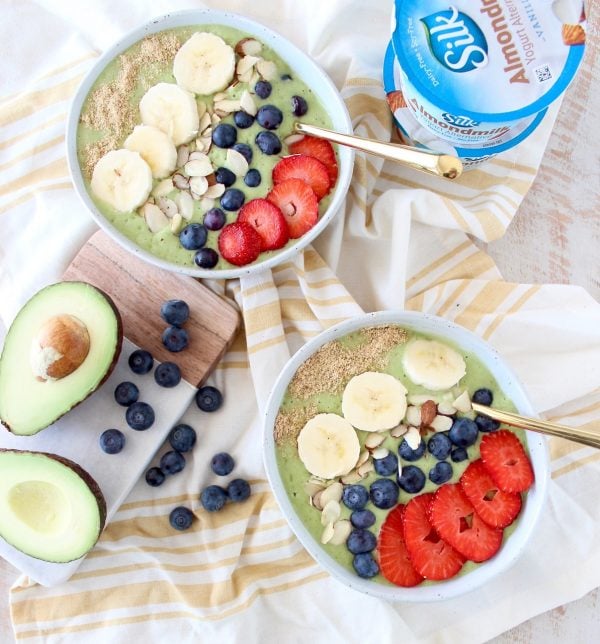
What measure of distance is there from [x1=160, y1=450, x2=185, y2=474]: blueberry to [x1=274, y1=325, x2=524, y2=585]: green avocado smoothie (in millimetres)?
235

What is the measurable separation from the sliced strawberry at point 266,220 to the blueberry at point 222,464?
40cm

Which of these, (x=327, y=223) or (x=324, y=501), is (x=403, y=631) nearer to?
(x=324, y=501)

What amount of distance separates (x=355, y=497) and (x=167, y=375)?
0.41 metres

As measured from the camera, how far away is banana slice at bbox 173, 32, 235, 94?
1539mm

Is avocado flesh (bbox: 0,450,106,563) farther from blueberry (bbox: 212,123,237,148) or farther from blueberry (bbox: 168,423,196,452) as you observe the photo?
blueberry (bbox: 212,123,237,148)

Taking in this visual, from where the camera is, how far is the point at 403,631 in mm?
1574

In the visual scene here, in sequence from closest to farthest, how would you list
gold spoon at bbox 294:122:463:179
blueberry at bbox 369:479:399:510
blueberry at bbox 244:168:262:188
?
1. gold spoon at bbox 294:122:463:179
2. blueberry at bbox 369:479:399:510
3. blueberry at bbox 244:168:262:188

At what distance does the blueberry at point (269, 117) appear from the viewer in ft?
4.98

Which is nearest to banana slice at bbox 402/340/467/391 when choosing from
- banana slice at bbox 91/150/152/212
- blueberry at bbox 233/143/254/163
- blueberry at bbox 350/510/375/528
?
blueberry at bbox 350/510/375/528

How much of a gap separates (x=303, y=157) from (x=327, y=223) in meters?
0.13

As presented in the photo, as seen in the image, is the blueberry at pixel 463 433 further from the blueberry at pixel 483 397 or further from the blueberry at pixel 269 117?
the blueberry at pixel 269 117

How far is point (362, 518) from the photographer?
142cm

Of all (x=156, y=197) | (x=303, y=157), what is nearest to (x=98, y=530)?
(x=156, y=197)

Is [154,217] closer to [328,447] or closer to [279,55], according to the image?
[279,55]
